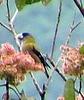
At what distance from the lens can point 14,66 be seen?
114cm

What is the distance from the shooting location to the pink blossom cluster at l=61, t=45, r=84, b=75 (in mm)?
1157

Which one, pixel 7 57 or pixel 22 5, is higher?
pixel 22 5

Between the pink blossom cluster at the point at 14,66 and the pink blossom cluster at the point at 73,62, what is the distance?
5.1 inches

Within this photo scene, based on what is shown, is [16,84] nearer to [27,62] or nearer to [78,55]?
[27,62]

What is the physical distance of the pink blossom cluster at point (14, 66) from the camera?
1.12m

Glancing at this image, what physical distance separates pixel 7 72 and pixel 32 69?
0.29ft

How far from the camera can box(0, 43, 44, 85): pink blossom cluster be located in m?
1.12

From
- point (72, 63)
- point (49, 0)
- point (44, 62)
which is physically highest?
point (49, 0)

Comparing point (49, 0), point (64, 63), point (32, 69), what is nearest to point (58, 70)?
point (64, 63)

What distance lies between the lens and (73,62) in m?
1.19

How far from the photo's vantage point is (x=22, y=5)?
812mm

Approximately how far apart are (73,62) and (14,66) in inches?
8.4

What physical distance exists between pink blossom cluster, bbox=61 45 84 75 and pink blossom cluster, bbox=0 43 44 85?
0.13 metres

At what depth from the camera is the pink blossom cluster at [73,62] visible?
1.16 metres
